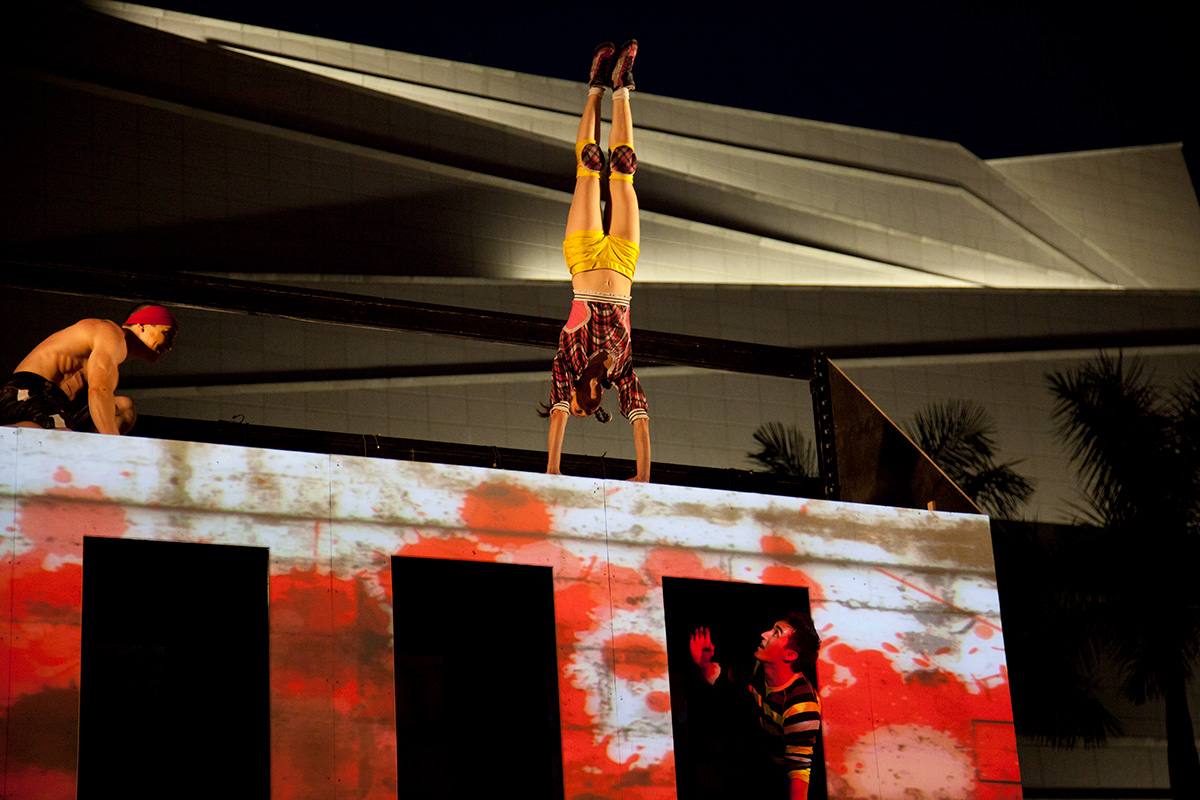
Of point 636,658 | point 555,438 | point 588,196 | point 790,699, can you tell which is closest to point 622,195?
point 588,196

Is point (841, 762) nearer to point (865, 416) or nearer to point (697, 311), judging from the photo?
point (865, 416)

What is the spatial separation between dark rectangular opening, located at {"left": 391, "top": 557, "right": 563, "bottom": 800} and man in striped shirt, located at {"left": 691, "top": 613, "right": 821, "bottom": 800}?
5.01ft

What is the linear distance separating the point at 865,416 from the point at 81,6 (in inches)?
478

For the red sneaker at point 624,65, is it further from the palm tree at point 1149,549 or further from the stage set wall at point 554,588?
the palm tree at point 1149,549

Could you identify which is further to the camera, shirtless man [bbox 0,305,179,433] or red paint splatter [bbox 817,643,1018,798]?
red paint splatter [bbox 817,643,1018,798]

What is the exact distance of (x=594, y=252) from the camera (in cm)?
926

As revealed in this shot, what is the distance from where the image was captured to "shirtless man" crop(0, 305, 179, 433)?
7848 mm

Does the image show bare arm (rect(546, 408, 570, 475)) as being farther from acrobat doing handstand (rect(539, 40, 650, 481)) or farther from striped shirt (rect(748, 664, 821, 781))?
striped shirt (rect(748, 664, 821, 781))

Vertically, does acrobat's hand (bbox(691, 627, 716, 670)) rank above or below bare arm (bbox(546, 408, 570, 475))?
below

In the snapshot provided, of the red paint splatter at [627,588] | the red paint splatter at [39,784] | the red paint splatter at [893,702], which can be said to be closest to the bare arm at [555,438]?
the red paint splatter at [627,588]

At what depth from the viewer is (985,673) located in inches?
374

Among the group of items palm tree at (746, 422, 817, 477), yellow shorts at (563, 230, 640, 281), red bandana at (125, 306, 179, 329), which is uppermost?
palm tree at (746, 422, 817, 477)

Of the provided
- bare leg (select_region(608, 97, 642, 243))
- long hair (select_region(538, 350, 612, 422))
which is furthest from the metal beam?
bare leg (select_region(608, 97, 642, 243))

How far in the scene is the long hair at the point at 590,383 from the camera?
9.16m
